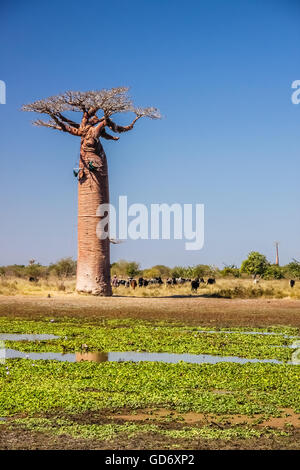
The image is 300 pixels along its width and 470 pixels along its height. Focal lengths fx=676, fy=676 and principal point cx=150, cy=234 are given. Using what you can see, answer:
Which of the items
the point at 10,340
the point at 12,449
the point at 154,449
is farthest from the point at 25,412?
the point at 10,340

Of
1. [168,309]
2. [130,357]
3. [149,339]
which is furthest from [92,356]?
[168,309]

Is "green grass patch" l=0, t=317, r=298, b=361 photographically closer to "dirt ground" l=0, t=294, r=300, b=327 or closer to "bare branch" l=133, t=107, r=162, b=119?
"dirt ground" l=0, t=294, r=300, b=327

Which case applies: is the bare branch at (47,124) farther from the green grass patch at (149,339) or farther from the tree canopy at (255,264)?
the tree canopy at (255,264)

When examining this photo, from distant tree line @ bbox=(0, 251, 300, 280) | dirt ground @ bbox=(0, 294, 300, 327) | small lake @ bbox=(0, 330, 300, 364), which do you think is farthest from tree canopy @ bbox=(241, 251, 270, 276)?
small lake @ bbox=(0, 330, 300, 364)

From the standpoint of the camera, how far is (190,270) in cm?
7744

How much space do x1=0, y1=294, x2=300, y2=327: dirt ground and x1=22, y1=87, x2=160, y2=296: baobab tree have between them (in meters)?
1.44

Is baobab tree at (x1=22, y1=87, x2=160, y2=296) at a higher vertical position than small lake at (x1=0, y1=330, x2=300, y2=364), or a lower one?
higher

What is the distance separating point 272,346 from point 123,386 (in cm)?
650

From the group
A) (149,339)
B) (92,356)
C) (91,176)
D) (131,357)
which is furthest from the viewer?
(91,176)

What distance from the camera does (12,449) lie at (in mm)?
7242

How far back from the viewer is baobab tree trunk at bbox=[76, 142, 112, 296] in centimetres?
3328

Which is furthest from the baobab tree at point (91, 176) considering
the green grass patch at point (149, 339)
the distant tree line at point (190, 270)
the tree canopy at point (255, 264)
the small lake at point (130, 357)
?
the tree canopy at point (255, 264)

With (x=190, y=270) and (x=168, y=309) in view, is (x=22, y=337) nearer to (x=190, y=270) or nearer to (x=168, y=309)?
(x=168, y=309)

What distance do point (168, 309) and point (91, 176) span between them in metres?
8.55
